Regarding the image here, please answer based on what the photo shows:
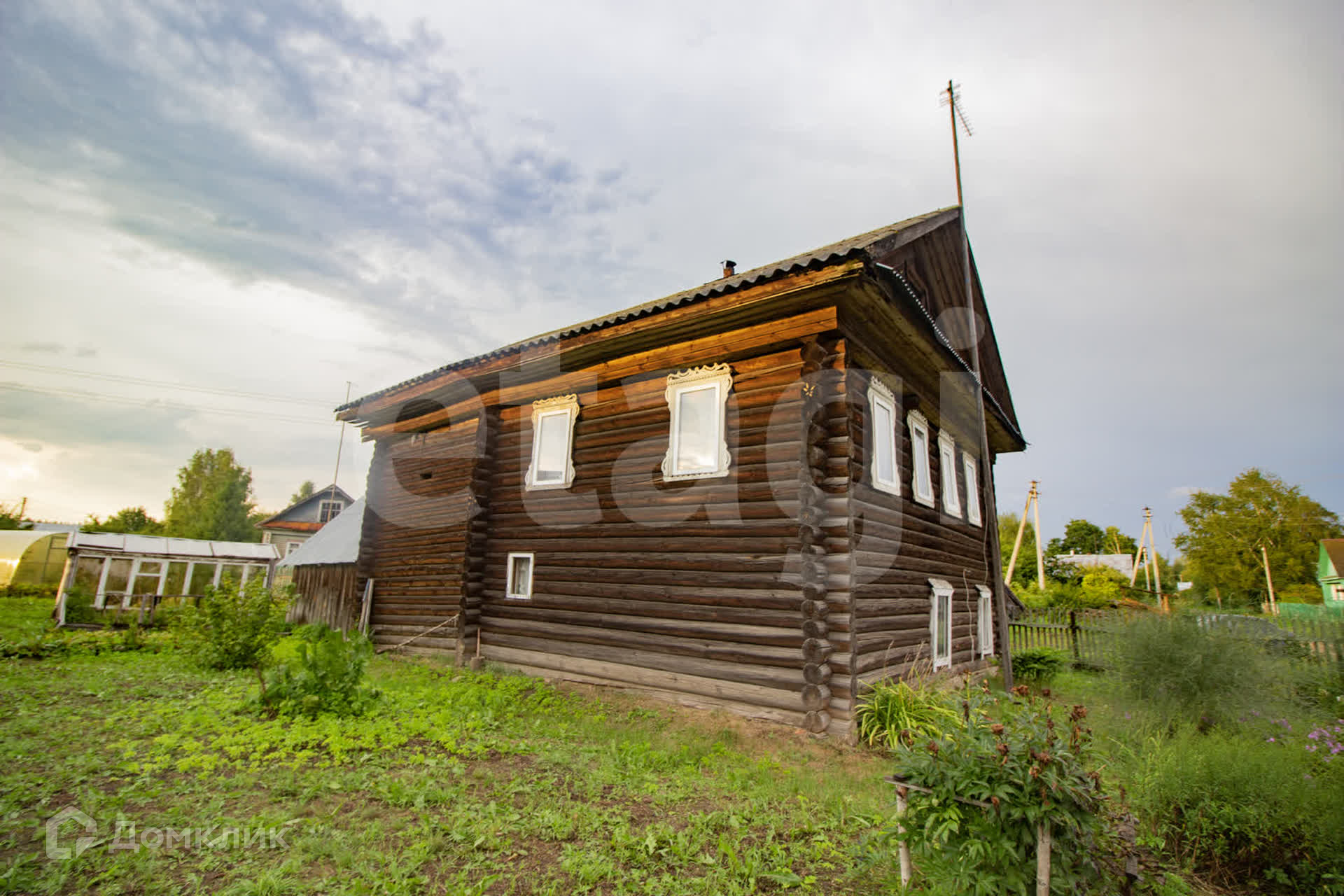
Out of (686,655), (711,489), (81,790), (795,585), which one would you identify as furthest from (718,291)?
(81,790)

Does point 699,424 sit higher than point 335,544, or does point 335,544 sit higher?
point 699,424

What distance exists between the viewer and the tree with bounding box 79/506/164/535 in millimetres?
48125

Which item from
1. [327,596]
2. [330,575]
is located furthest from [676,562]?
[330,575]

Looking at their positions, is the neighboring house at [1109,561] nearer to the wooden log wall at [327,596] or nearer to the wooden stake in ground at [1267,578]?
the wooden stake in ground at [1267,578]

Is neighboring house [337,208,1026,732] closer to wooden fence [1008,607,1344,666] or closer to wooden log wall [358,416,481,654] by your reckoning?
wooden log wall [358,416,481,654]

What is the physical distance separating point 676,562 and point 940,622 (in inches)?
208

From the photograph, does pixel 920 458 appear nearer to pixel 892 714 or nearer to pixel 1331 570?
pixel 892 714

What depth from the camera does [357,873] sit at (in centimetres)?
396

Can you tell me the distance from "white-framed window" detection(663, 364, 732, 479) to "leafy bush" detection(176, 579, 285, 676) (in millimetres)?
6944

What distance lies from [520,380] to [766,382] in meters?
5.53

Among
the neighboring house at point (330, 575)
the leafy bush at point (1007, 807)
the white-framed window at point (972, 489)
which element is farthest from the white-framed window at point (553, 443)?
the white-framed window at point (972, 489)

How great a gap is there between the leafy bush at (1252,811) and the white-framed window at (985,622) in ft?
25.5

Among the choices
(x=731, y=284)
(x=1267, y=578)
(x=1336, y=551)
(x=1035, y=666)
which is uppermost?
(x=731, y=284)

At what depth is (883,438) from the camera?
9539 millimetres
